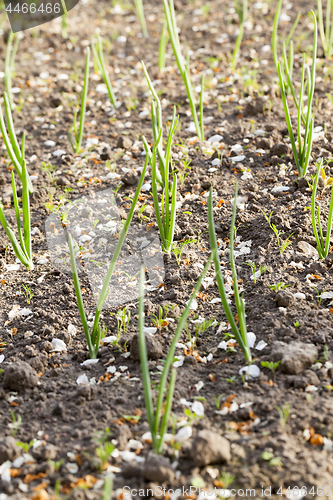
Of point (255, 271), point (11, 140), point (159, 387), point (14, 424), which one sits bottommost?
point (14, 424)

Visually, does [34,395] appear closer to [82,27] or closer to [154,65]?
[154,65]

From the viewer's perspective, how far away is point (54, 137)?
123 inches

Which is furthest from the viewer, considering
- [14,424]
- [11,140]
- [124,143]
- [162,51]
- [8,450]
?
[162,51]

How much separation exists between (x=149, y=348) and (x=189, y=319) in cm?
25

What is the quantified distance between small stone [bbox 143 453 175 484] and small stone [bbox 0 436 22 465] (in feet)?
1.32

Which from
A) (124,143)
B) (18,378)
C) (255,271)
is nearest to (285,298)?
(255,271)

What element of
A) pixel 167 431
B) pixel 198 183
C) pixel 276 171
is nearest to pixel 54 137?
pixel 198 183

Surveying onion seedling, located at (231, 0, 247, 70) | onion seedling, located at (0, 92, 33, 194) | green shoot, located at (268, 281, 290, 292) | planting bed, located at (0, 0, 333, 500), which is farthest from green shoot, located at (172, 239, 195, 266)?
onion seedling, located at (231, 0, 247, 70)

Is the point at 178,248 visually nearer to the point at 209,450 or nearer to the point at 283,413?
the point at 283,413

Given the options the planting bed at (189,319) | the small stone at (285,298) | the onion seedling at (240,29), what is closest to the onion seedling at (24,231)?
the planting bed at (189,319)

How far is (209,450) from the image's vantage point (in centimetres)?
131

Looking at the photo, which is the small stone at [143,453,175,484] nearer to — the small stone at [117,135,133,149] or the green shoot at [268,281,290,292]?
the green shoot at [268,281,290,292]

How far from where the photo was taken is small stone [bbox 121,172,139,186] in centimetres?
261

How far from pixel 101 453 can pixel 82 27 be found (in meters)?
4.11
